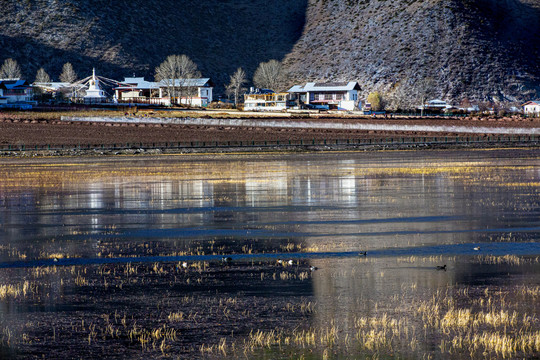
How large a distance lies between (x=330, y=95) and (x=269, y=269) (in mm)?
157124

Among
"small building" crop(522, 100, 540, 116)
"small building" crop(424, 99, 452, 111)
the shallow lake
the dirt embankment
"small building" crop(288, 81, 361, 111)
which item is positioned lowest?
the shallow lake

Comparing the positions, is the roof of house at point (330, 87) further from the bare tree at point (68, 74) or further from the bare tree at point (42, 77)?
the bare tree at point (42, 77)

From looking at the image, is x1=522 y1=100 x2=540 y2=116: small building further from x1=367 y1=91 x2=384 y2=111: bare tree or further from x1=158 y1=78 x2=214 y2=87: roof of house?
x1=158 y1=78 x2=214 y2=87: roof of house

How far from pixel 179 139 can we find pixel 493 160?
4484 centimetres

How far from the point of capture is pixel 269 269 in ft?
65.3

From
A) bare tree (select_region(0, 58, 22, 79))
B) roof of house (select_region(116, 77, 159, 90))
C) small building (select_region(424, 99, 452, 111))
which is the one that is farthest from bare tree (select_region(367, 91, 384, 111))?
bare tree (select_region(0, 58, 22, 79))

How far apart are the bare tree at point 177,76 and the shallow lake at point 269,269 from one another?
13255 centimetres

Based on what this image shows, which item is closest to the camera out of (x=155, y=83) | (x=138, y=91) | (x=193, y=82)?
(x=193, y=82)

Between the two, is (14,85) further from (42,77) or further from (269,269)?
(269,269)

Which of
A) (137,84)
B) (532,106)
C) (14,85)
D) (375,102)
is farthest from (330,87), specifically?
(14,85)

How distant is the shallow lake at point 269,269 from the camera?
14.0 metres

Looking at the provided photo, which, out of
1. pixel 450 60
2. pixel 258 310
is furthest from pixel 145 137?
pixel 450 60

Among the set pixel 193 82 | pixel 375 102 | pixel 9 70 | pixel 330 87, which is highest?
pixel 9 70

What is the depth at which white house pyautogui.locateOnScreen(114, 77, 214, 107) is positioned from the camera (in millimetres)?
172250
